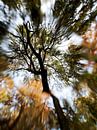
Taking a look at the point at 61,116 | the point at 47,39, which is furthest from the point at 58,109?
the point at 47,39

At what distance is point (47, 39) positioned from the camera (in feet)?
12.7

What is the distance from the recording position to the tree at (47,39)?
11.9 feet

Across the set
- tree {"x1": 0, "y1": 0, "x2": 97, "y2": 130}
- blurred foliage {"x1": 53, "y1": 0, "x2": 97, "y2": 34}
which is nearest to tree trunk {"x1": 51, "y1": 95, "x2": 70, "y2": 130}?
tree {"x1": 0, "y1": 0, "x2": 97, "y2": 130}

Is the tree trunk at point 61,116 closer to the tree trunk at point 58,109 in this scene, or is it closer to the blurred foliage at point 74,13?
the tree trunk at point 58,109

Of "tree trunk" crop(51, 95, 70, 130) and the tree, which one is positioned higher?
the tree

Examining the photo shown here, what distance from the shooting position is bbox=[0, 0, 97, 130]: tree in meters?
3.64

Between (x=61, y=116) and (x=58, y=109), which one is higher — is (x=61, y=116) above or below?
below

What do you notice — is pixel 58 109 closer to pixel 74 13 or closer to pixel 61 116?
pixel 61 116

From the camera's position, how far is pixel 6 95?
4.03 meters

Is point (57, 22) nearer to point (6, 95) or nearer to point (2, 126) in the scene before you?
point (6, 95)

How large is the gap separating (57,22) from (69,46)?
420mm

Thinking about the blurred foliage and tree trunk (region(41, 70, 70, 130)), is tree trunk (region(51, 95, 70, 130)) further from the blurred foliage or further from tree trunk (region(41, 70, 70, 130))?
the blurred foliage

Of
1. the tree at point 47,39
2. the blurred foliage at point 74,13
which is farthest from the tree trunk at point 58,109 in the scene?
the blurred foliage at point 74,13

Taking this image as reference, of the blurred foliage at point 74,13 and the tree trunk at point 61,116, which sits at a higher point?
the blurred foliage at point 74,13
